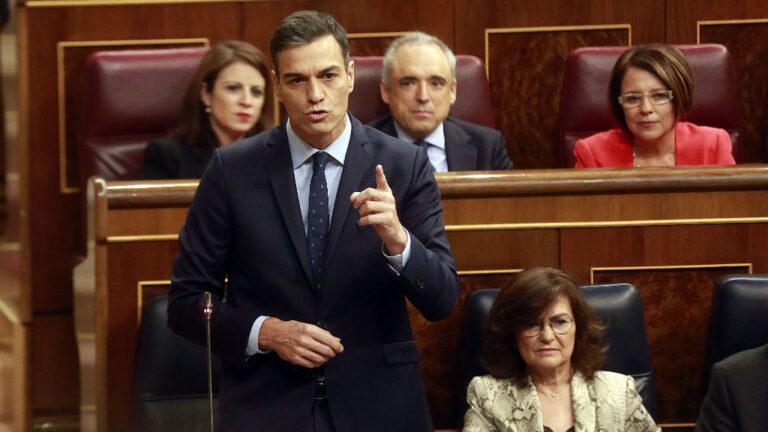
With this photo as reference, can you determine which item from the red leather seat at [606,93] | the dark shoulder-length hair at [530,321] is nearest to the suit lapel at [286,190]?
the dark shoulder-length hair at [530,321]

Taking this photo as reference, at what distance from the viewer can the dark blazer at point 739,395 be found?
103 centimetres

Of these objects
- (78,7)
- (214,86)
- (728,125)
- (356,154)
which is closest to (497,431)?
(356,154)

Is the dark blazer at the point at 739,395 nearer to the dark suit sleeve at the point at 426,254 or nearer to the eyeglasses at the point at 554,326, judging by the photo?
the eyeglasses at the point at 554,326

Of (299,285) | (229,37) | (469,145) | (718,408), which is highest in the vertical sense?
(229,37)

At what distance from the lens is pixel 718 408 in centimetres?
105

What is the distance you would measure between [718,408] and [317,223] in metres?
0.37

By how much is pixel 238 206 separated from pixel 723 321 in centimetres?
48

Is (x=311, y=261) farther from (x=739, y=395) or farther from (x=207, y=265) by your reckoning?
(x=739, y=395)

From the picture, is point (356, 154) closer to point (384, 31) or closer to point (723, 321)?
point (723, 321)

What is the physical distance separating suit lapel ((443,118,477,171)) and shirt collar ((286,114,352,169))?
660 millimetres

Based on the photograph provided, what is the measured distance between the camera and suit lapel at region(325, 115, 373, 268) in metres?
0.85

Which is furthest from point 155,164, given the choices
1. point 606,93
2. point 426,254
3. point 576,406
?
point 426,254

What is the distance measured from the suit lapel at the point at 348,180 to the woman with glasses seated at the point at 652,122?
61 cm

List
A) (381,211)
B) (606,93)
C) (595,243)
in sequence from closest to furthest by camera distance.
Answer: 1. (381,211)
2. (595,243)
3. (606,93)
